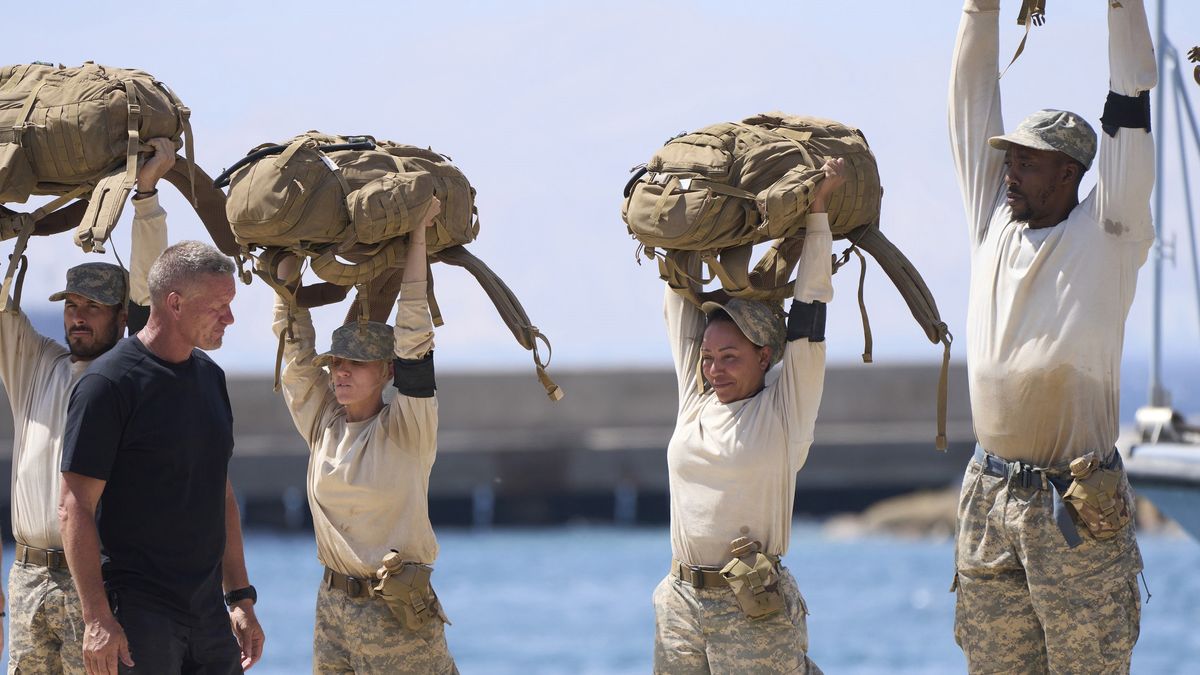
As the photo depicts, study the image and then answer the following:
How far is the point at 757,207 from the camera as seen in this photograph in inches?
→ 193

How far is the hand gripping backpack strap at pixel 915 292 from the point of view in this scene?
5.12 m

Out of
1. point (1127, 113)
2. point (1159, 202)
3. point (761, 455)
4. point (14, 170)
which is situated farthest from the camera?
point (1159, 202)

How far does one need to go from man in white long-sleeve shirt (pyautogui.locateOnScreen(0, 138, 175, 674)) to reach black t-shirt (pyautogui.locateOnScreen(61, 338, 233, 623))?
28.2 inches

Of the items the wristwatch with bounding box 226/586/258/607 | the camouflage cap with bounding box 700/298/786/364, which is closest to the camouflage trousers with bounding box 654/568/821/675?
the camouflage cap with bounding box 700/298/786/364

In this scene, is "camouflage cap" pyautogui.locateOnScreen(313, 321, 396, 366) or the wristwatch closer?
the wristwatch

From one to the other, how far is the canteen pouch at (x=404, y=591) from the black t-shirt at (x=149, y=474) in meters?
0.56

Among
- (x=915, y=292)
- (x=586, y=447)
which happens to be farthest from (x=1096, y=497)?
(x=586, y=447)

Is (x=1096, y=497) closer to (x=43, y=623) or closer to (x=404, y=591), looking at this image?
(x=404, y=591)

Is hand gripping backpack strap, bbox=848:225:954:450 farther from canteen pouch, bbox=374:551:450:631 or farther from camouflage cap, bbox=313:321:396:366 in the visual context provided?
canteen pouch, bbox=374:551:450:631

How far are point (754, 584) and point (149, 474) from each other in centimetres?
176

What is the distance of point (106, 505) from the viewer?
4547 millimetres

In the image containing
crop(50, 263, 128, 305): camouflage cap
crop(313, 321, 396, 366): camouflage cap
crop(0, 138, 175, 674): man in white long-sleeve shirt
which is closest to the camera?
crop(313, 321, 396, 366): camouflage cap

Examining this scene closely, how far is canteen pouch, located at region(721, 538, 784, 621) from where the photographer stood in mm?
4699

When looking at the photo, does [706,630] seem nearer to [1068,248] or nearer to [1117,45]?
[1068,248]
